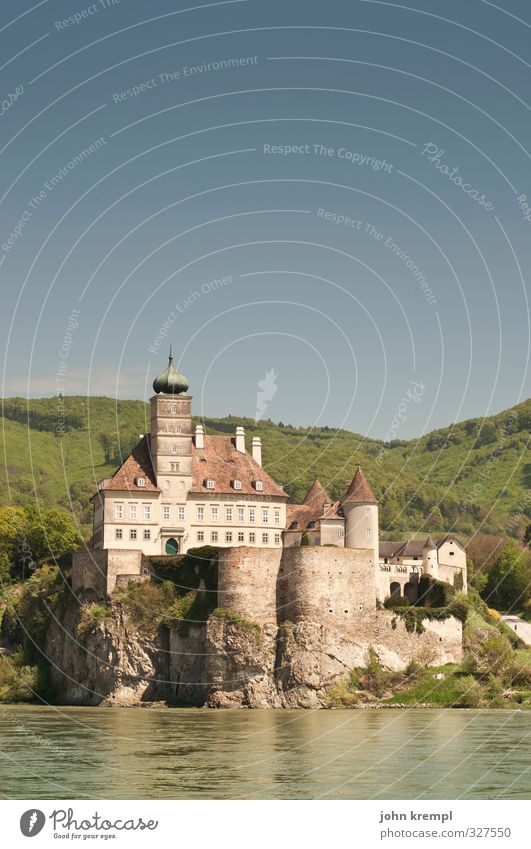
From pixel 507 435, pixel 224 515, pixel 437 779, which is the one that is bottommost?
pixel 437 779

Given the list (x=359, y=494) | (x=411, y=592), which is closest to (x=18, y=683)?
(x=359, y=494)

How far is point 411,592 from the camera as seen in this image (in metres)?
91.1

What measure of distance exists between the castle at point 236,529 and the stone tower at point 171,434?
0.20 ft

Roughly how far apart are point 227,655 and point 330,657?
5716 millimetres

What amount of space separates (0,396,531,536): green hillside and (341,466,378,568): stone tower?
52713mm

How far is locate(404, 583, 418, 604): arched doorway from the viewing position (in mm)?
90188

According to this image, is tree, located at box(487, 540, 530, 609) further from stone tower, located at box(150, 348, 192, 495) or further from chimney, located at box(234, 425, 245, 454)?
stone tower, located at box(150, 348, 192, 495)

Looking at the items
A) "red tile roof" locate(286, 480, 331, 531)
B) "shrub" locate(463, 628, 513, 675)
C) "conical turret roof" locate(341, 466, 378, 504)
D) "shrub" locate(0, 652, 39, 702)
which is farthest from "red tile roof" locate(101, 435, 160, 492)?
"shrub" locate(463, 628, 513, 675)

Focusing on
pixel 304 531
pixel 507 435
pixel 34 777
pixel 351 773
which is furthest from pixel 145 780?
pixel 507 435

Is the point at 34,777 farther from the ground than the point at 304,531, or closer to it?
closer to it

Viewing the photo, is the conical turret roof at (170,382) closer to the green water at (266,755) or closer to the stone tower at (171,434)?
the stone tower at (171,434)

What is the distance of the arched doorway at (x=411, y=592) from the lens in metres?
90.2

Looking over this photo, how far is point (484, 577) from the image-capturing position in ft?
356
